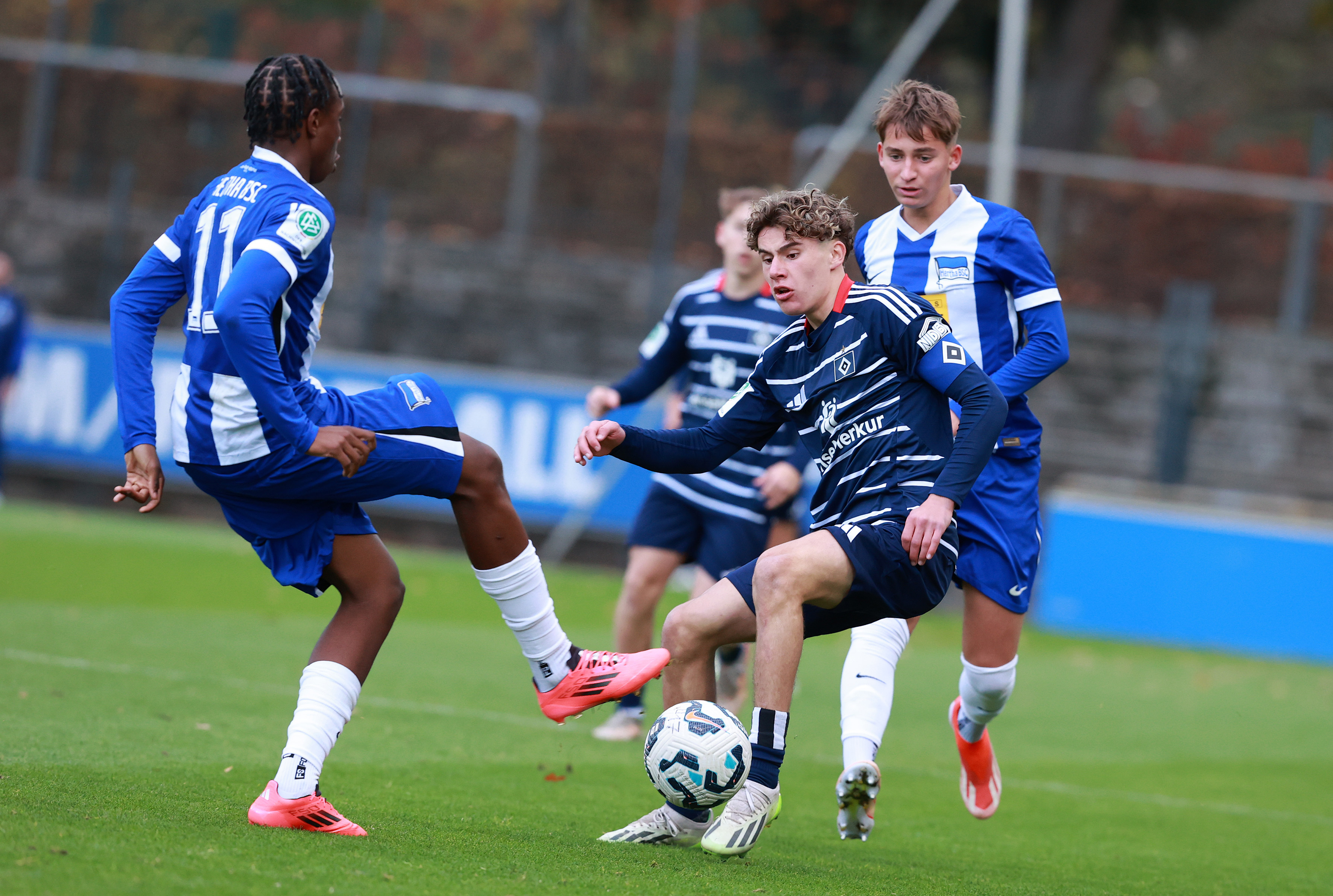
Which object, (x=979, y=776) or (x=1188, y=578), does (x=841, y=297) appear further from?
(x=1188, y=578)

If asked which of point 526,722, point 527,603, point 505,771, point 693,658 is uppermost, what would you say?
point 527,603

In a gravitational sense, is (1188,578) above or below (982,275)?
below

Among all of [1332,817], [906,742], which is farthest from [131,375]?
[1332,817]

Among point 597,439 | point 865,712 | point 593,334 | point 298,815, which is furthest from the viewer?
point 593,334

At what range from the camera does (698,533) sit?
7062 millimetres

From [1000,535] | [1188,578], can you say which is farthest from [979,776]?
[1188,578]

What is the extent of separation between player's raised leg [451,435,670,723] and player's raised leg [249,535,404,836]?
28 cm

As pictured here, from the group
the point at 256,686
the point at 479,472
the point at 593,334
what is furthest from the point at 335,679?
the point at 593,334

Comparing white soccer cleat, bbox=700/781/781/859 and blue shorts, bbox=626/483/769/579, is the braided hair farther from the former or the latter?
blue shorts, bbox=626/483/769/579

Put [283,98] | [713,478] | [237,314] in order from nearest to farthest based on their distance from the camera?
[237,314] < [283,98] < [713,478]

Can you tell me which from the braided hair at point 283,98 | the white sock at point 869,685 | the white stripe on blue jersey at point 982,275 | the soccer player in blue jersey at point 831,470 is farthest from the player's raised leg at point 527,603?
the white stripe on blue jersey at point 982,275

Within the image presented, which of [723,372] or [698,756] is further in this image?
[723,372]

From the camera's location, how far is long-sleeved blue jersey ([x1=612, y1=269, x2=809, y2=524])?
683 centimetres

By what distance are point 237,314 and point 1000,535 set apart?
270cm
